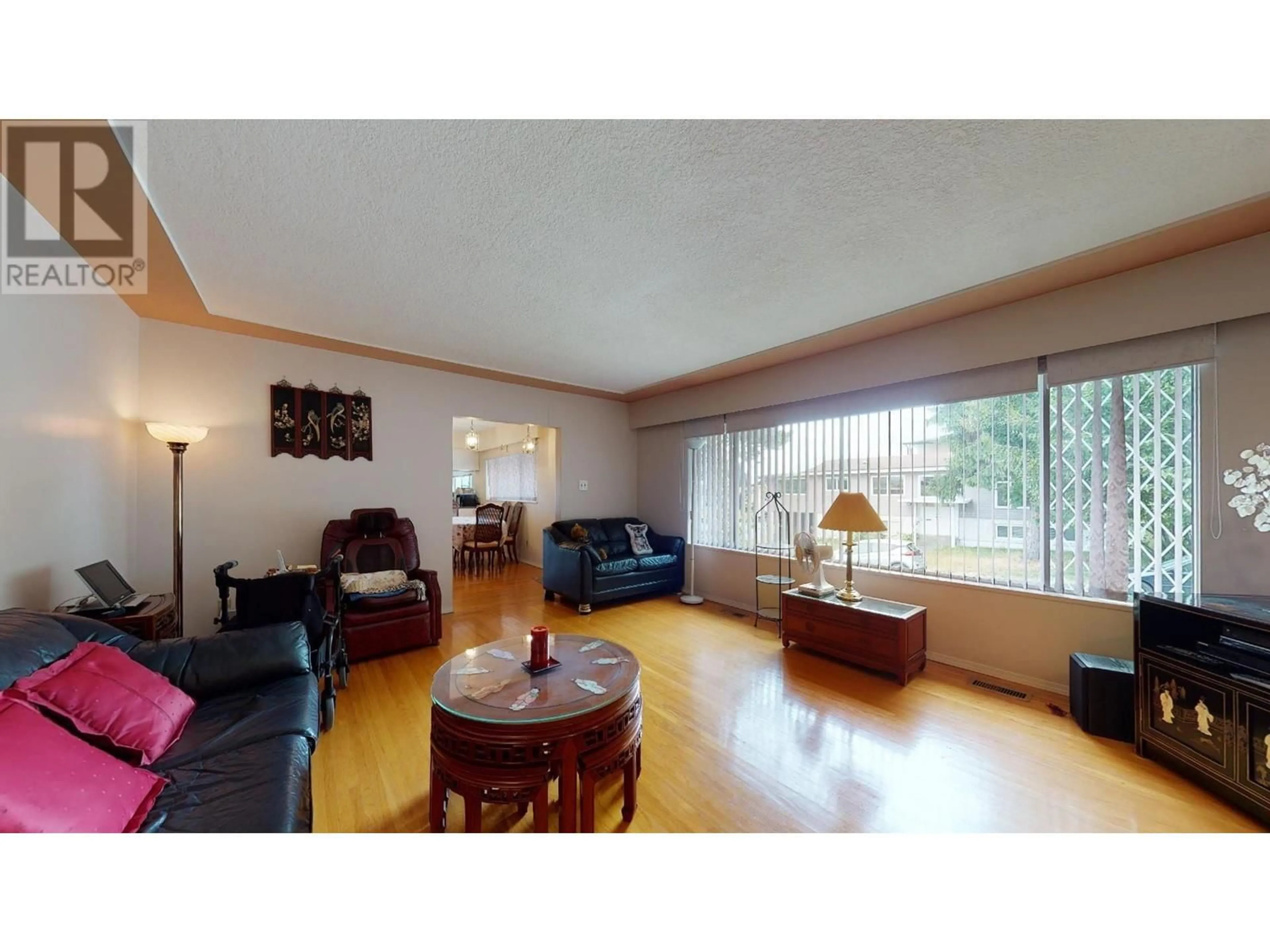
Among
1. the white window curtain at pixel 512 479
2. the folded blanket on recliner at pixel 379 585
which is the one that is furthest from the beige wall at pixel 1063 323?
the white window curtain at pixel 512 479

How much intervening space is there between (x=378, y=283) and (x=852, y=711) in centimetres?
387

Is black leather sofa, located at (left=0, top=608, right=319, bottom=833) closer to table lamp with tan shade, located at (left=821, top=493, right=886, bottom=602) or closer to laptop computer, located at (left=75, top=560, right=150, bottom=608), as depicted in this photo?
laptop computer, located at (left=75, top=560, right=150, bottom=608)

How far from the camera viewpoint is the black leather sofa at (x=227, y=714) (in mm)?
1118

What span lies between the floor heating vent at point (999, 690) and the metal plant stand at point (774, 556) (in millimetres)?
A: 1538

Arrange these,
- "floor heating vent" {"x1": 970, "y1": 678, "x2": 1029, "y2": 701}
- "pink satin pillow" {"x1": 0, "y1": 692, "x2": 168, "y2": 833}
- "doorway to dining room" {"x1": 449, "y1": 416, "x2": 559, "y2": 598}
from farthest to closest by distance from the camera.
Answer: "doorway to dining room" {"x1": 449, "y1": 416, "x2": 559, "y2": 598}, "floor heating vent" {"x1": 970, "y1": 678, "x2": 1029, "y2": 701}, "pink satin pillow" {"x1": 0, "y1": 692, "x2": 168, "y2": 833}

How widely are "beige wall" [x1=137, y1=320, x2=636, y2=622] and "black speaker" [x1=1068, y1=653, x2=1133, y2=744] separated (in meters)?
4.94

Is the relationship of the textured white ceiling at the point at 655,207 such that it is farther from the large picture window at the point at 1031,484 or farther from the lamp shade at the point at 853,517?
the lamp shade at the point at 853,517

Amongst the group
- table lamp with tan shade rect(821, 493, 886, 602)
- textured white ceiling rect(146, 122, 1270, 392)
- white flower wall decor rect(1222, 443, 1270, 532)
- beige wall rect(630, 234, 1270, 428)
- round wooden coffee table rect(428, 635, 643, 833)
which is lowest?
round wooden coffee table rect(428, 635, 643, 833)

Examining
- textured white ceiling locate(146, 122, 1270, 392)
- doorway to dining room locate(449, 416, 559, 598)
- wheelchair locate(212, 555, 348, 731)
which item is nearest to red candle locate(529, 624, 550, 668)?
wheelchair locate(212, 555, 348, 731)

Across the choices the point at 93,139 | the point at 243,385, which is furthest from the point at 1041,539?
the point at 243,385

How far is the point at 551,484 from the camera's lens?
6020 mm

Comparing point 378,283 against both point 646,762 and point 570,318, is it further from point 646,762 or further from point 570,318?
point 646,762

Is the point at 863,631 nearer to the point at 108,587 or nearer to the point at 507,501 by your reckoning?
the point at 108,587

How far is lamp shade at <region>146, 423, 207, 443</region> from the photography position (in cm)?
273
